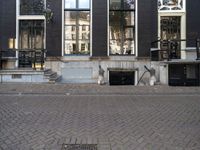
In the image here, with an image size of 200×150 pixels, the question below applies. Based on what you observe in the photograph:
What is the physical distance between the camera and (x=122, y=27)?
19734mm

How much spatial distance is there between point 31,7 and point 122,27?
5.33 metres

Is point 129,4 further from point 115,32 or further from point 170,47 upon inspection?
point 170,47

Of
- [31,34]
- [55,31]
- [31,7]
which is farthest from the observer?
[31,34]

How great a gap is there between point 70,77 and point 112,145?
512 inches

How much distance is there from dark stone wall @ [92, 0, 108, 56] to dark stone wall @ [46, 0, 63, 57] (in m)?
1.86

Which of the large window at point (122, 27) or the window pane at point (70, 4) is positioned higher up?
the window pane at point (70, 4)

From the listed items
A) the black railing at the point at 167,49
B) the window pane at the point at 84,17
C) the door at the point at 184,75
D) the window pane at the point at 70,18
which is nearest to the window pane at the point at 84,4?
the window pane at the point at 84,17

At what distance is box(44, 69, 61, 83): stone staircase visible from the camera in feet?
57.6

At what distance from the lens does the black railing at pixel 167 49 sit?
1867 centimetres

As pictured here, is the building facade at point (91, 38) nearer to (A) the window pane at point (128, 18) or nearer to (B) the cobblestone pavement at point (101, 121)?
(A) the window pane at point (128, 18)

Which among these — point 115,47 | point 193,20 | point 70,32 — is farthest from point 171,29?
point 70,32

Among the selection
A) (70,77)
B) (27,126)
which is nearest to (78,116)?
(27,126)

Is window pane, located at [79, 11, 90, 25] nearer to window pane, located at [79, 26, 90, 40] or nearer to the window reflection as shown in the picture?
window pane, located at [79, 26, 90, 40]

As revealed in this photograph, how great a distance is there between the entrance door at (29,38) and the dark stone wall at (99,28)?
124 inches
